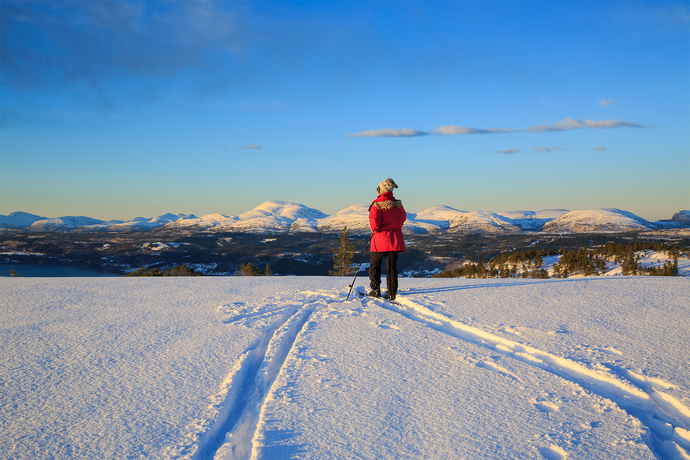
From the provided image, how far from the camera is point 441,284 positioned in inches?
368

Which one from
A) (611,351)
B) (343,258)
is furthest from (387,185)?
(343,258)

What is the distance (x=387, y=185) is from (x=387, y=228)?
32.4 inches

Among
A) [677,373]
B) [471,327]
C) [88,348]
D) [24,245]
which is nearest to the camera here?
[677,373]

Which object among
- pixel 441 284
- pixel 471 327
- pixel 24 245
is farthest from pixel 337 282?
pixel 24 245

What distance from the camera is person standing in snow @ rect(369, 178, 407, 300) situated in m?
7.11

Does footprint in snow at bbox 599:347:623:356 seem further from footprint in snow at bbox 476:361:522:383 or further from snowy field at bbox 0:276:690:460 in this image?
footprint in snow at bbox 476:361:522:383

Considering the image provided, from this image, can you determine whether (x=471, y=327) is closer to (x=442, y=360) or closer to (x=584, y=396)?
(x=442, y=360)

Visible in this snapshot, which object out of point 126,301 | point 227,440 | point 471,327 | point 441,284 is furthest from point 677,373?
point 126,301

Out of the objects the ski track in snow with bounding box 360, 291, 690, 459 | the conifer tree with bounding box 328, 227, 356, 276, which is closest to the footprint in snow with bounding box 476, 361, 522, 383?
the ski track in snow with bounding box 360, 291, 690, 459

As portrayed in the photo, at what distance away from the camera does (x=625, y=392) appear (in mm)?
3365

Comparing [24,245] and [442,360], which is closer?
[442,360]

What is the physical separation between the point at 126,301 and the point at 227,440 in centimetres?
561

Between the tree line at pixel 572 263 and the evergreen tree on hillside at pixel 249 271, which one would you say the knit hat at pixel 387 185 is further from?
the tree line at pixel 572 263

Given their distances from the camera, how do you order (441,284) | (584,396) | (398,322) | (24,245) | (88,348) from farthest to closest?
(24,245) → (441,284) → (398,322) → (88,348) → (584,396)
